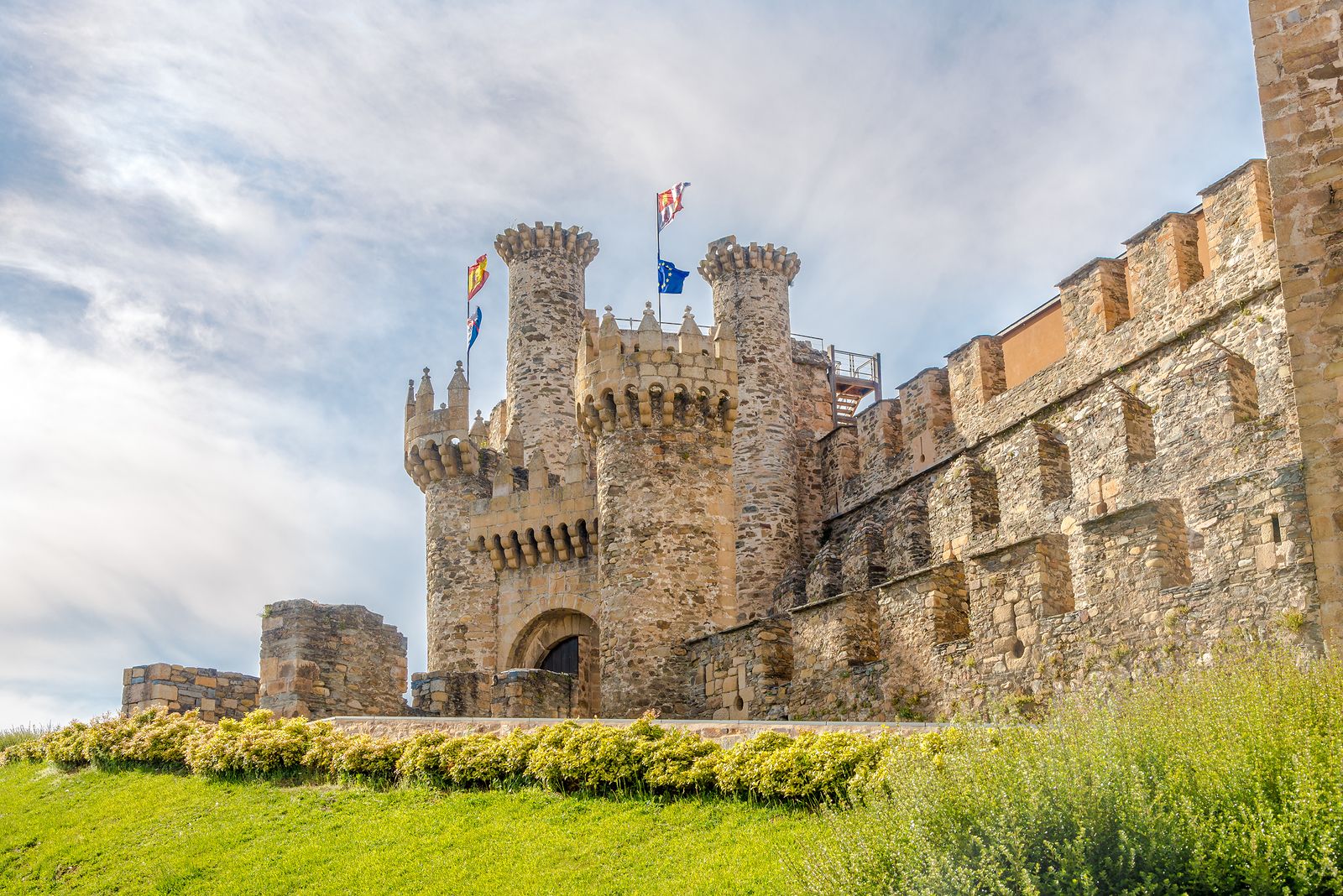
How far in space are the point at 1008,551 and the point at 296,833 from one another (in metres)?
9.25

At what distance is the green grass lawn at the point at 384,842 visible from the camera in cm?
1490

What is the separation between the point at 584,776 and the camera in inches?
702

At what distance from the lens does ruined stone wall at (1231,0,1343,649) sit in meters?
14.9

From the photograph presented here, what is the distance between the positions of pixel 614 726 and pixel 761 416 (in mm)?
20538

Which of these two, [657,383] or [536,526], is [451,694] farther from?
[657,383]

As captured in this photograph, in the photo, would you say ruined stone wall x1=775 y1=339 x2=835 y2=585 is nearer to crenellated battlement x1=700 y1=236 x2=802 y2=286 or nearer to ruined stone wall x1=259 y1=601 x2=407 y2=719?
crenellated battlement x1=700 y1=236 x2=802 y2=286

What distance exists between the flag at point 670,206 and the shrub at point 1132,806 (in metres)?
26.1

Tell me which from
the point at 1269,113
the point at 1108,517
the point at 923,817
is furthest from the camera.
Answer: the point at 1108,517

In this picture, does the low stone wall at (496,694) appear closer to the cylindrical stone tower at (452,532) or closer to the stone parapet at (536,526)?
the cylindrical stone tower at (452,532)

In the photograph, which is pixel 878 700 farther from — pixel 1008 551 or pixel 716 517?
pixel 716 517

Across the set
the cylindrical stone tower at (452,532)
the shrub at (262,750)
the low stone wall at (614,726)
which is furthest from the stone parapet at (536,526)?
the shrub at (262,750)

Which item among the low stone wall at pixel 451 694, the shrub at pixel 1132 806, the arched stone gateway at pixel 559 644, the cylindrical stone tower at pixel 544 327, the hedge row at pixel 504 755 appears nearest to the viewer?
the shrub at pixel 1132 806

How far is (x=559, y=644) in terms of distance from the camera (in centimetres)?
3188

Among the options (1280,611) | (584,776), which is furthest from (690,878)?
(1280,611)
